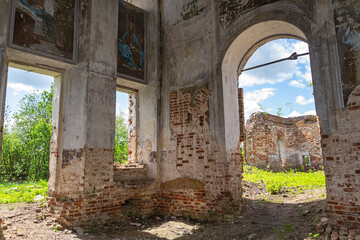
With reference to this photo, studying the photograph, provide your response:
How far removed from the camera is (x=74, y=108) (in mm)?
5926

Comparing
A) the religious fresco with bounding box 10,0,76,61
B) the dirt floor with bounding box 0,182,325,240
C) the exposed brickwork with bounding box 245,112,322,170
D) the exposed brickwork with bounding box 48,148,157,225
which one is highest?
the religious fresco with bounding box 10,0,76,61

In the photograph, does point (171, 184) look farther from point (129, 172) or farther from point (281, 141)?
point (281, 141)

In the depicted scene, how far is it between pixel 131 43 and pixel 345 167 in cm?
579

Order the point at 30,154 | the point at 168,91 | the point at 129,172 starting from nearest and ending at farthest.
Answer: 1. the point at 129,172
2. the point at 168,91
3. the point at 30,154

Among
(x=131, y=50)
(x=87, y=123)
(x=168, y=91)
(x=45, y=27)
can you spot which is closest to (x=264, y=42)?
(x=168, y=91)

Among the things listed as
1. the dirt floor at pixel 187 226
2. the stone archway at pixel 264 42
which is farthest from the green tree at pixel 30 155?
the stone archway at pixel 264 42

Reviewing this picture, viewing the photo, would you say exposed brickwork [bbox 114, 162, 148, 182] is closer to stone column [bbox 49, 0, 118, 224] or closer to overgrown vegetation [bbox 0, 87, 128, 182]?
stone column [bbox 49, 0, 118, 224]

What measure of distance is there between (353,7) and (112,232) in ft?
20.6

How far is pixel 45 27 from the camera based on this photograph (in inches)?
223

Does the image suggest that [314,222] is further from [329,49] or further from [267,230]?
[329,49]

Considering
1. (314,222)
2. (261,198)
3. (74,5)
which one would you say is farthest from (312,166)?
(74,5)

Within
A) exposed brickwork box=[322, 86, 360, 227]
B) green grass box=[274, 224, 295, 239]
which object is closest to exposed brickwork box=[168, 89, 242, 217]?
green grass box=[274, 224, 295, 239]

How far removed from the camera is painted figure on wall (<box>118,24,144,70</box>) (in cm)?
702

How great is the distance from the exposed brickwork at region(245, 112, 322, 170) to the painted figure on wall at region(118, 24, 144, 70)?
11.5 meters
